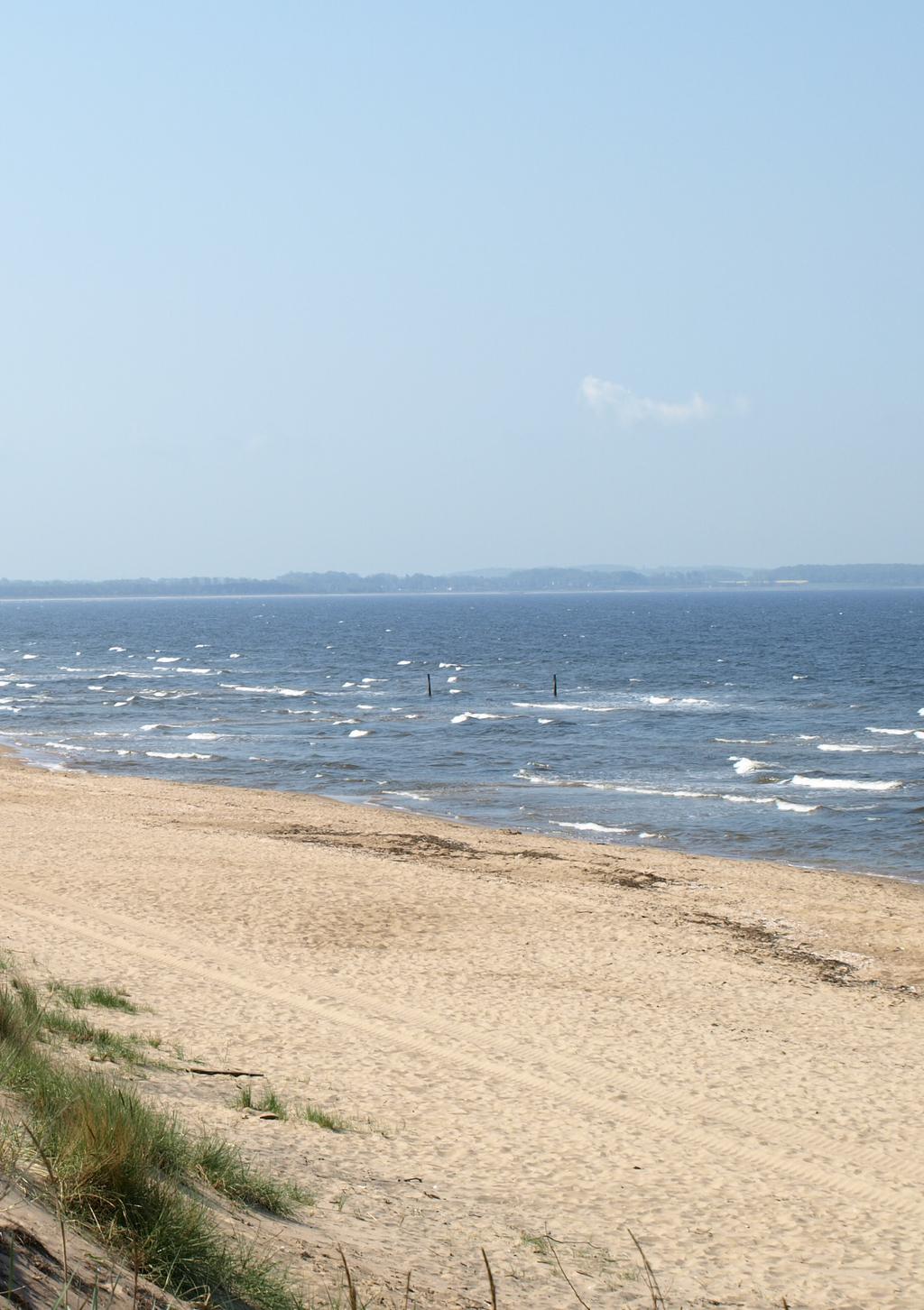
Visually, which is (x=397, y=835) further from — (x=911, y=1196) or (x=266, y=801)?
(x=911, y=1196)

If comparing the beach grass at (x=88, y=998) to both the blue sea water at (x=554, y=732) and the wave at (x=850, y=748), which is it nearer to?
the blue sea water at (x=554, y=732)

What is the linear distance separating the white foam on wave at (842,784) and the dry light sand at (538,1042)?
433 inches

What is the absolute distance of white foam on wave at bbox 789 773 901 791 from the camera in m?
38.2

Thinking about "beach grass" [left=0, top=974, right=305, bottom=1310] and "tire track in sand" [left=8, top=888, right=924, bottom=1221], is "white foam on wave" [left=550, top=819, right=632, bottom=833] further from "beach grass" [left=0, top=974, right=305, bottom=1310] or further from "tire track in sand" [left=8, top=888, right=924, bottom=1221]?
"beach grass" [left=0, top=974, right=305, bottom=1310]

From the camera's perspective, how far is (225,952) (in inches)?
701

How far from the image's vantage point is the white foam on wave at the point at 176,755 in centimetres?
4697

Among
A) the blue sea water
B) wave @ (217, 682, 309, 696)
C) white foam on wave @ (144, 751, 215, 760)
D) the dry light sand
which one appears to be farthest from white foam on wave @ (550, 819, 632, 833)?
wave @ (217, 682, 309, 696)

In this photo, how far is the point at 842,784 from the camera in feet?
128

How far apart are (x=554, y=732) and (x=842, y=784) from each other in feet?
51.6

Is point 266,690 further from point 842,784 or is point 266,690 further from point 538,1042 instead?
point 538,1042

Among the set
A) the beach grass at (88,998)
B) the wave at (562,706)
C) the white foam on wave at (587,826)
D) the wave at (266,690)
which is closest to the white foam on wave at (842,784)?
the white foam on wave at (587,826)

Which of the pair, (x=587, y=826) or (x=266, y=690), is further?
(x=266, y=690)

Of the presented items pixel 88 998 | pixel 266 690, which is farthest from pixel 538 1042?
pixel 266 690

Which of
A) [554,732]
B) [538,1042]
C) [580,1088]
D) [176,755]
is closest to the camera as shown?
[580,1088]
